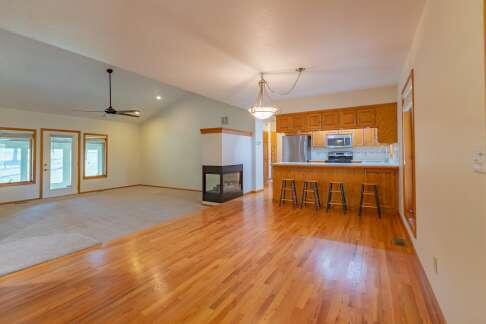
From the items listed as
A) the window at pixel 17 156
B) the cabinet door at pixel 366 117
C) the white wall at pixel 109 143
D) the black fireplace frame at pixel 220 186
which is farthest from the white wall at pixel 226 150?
the window at pixel 17 156

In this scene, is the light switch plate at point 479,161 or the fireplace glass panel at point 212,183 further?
the fireplace glass panel at point 212,183

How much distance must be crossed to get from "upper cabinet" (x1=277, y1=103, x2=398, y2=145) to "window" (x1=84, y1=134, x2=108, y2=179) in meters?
6.74

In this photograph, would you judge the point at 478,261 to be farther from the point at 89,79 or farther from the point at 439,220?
the point at 89,79

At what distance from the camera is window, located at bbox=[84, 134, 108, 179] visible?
8.48m

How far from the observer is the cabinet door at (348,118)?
18.1 ft

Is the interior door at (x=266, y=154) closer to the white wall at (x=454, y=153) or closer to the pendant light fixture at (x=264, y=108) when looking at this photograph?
the pendant light fixture at (x=264, y=108)

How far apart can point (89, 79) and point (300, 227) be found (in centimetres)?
625

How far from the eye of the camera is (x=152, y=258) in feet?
9.70

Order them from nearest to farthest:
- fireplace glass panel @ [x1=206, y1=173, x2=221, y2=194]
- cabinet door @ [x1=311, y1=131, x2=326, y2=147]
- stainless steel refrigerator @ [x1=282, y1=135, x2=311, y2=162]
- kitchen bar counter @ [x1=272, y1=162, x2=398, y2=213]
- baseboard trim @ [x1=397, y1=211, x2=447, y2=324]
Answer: baseboard trim @ [x1=397, y1=211, x2=447, y2=324], kitchen bar counter @ [x1=272, y1=162, x2=398, y2=213], fireplace glass panel @ [x1=206, y1=173, x2=221, y2=194], stainless steel refrigerator @ [x1=282, y1=135, x2=311, y2=162], cabinet door @ [x1=311, y1=131, x2=326, y2=147]

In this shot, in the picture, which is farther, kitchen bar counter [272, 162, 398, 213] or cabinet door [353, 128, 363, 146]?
cabinet door [353, 128, 363, 146]

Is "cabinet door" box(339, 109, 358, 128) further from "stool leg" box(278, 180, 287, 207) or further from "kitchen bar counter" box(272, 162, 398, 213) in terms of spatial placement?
"stool leg" box(278, 180, 287, 207)

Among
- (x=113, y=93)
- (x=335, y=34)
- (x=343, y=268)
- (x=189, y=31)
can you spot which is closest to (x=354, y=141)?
(x=335, y=34)

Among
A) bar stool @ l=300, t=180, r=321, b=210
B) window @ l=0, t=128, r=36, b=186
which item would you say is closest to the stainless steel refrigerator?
bar stool @ l=300, t=180, r=321, b=210

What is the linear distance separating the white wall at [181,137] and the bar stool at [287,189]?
2130mm
